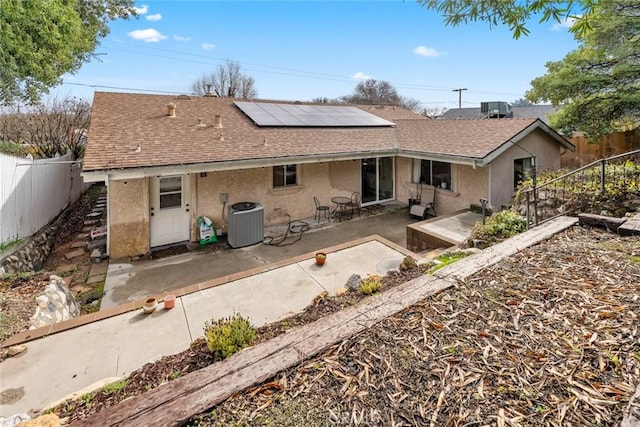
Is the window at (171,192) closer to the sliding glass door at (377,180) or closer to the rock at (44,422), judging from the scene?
the sliding glass door at (377,180)

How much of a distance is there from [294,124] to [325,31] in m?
Result: 4.58

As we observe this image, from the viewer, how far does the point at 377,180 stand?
45.3 ft

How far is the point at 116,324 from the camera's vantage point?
4859 millimetres

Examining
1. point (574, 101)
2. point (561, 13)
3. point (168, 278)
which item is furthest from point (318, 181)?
point (574, 101)

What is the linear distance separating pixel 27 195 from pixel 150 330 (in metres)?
6.80

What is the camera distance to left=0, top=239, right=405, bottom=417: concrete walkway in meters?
3.63

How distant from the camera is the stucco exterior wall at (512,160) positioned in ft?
35.3

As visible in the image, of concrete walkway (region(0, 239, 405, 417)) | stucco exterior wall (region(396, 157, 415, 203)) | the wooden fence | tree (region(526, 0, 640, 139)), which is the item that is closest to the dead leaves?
concrete walkway (region(0, 239, 405, 417))

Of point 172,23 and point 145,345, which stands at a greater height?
point 172,23

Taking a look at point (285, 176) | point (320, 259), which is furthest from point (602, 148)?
point (320, 259)

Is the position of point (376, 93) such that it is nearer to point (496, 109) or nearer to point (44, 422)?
point (496, 109)

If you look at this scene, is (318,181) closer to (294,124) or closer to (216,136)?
(294,124)

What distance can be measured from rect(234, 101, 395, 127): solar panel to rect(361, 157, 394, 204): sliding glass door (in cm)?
204

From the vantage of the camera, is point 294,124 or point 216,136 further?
point 294,124
